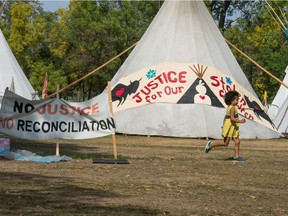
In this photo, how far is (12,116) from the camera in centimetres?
1834

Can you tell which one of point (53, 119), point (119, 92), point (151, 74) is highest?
point (151, 74)

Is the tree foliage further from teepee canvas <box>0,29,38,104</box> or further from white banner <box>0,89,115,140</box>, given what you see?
white banner <box>0,89,115,140</box>

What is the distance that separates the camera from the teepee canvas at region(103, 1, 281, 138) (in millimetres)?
29828

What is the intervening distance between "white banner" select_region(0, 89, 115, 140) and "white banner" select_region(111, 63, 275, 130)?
Result: 11.4 metres

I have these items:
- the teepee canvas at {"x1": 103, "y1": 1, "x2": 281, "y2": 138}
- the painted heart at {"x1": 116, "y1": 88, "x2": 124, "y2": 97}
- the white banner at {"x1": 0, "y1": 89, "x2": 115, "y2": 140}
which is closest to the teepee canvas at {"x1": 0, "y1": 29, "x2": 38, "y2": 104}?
the teepee canvas at {"x1": 103, "y1": 1, "x2": 281, "y2": 138}

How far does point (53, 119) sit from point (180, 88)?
12.3 metres

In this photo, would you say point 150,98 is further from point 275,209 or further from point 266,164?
point 275,209

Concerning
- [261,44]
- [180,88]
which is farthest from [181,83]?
[261,44]

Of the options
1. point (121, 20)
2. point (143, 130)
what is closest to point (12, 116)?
point (143, 130)

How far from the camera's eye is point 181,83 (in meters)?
30.7

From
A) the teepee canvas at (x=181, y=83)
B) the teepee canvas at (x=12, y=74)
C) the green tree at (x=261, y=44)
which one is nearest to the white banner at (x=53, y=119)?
the teepee canvas at (x=181, y=83)

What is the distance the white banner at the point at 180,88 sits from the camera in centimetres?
3033

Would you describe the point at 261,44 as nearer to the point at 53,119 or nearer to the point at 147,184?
the point at 53,119

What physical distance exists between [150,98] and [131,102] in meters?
0.67
